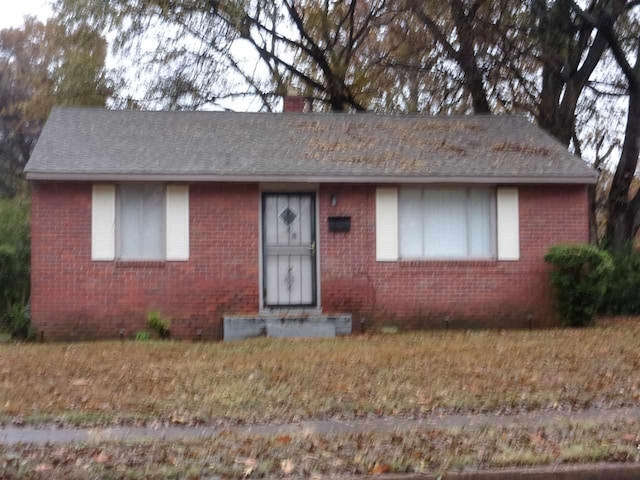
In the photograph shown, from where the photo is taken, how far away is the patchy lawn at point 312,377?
8.31 metres

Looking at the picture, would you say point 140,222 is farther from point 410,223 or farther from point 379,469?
point 379,469

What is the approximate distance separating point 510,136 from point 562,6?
422cm

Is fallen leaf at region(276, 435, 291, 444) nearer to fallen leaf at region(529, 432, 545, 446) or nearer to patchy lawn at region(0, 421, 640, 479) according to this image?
patchy lawn at region(0, 421, 640, 479)

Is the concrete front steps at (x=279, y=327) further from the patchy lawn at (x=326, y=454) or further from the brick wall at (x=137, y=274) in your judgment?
the patchy lawn at (x=326, y=454)

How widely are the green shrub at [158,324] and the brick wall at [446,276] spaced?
270 cm

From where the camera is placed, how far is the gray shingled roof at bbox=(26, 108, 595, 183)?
553 inches

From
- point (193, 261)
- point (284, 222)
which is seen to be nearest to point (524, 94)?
point (284, 222)

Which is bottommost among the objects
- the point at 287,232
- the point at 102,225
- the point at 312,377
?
the point at 312,377

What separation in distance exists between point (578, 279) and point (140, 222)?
297 inches

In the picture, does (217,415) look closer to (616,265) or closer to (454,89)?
(616,265)

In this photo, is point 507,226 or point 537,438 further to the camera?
point 507,226

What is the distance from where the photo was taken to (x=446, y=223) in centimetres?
1476

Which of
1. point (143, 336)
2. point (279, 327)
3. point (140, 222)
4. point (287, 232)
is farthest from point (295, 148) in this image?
point (143, 336)

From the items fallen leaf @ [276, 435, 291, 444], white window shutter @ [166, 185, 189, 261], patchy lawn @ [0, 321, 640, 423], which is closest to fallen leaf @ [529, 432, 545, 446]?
patchy lawn @ [0, 321, 640, 423]
